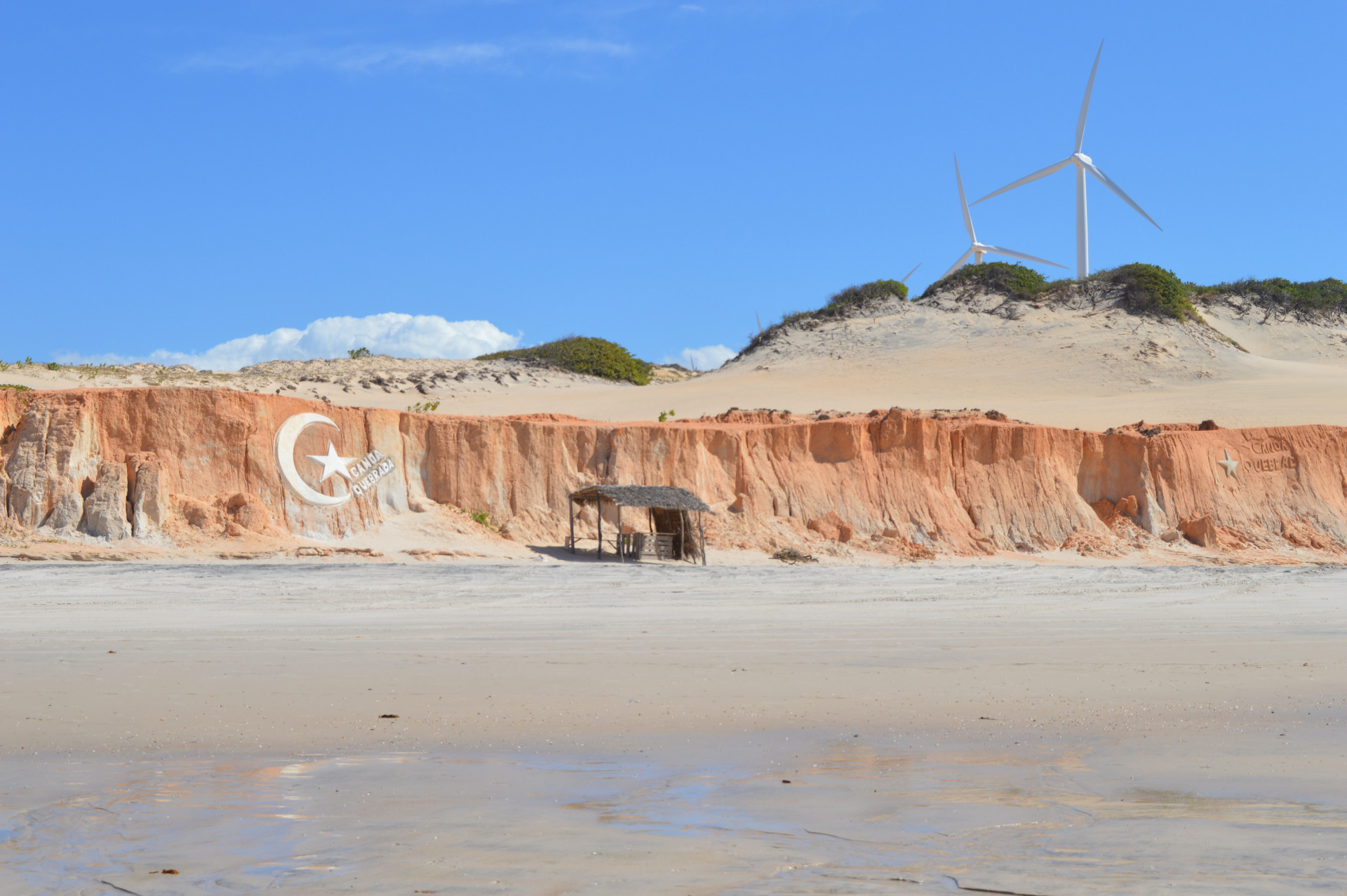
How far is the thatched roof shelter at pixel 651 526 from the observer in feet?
83.3

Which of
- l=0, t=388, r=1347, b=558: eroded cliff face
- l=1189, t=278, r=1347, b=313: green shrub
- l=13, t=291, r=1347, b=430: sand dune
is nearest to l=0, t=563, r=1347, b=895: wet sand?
l=0, t=388, r=1347, b=558: eroded cliff face

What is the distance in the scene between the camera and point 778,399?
50.7m

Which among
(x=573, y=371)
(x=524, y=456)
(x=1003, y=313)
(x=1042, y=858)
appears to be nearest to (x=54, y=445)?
(x=524, y=456)

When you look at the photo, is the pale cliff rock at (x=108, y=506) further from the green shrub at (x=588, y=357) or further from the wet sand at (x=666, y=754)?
the green shrub at (x=588, y=357)

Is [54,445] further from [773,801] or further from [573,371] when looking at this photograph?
[573,371]

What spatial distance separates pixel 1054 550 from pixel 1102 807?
25965 millimetres

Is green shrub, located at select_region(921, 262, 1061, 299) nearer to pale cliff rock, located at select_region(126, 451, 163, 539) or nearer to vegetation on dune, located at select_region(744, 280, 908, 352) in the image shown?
vegetation on dune, located at select_region(744, 280, 908, 352)

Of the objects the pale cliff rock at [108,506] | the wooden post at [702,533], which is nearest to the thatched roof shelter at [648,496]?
the wooden post at [702,533]

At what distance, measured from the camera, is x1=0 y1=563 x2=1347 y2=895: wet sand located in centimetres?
464

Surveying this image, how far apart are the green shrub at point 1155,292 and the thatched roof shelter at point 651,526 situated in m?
40.6

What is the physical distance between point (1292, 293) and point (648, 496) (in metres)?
56.4

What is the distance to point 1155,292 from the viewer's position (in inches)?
2352

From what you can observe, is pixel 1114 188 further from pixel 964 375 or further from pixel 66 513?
pixel 66 513

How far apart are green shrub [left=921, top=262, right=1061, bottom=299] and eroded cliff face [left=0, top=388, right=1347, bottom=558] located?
28293 millimetres
